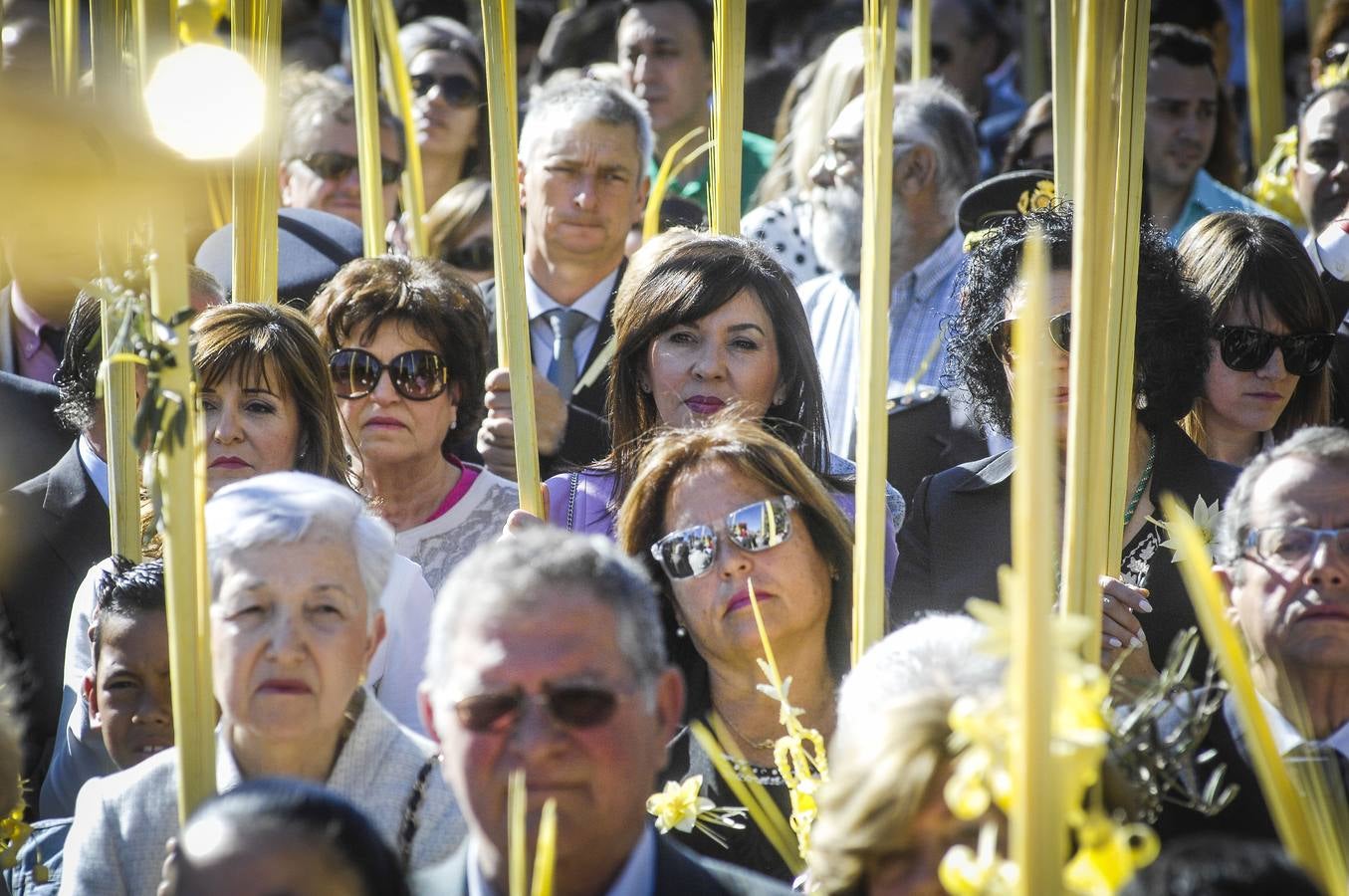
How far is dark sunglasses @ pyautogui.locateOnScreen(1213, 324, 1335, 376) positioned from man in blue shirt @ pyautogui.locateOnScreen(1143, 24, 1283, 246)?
1.45 m

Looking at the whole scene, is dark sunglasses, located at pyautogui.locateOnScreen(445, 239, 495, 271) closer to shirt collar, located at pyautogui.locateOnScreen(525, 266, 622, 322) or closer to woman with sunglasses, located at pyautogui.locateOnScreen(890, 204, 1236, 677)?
shirt collar, located at pyautogui.locateOnScreen(525, 266, 622, 322)

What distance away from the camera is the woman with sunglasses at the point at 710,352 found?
11.7 ft

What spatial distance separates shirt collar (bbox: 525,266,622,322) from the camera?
4.39 metres

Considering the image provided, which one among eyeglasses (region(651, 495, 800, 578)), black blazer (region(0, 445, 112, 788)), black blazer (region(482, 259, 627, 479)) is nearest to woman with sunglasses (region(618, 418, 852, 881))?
eyeglasses (region(651, 495, 800, 578))

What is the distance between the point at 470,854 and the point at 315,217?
9.07 ft

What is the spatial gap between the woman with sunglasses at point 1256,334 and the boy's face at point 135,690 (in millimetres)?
2041

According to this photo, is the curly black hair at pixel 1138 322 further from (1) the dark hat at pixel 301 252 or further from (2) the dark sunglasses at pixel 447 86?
(2) the dark sunglasses at pixel 447 86

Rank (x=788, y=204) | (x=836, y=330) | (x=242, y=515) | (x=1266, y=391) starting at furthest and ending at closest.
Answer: (x=788, y=204) → (x=836, y=330) → (x=1266, y=391) → (x=242, y=515)

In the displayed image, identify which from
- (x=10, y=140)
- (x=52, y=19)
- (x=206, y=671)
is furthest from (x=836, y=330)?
(x=10, y=140)

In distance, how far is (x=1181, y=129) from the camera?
5.09 meters

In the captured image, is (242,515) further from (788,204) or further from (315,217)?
(788,204)

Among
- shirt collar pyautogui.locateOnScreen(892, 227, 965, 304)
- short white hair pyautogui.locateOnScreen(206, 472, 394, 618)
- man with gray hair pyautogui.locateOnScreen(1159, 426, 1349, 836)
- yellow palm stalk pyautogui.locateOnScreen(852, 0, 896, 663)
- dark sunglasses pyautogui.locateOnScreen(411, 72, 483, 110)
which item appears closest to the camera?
yellow palm stalk pyautogui.locateOnScreen(852, 0, 896, 663)

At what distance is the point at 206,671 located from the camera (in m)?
2.23

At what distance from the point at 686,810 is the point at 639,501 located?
62cm
